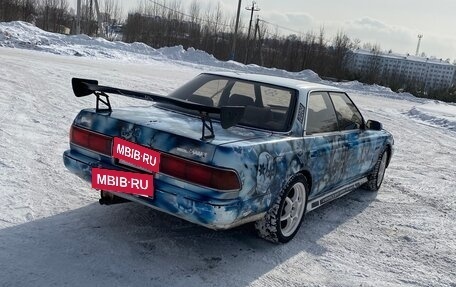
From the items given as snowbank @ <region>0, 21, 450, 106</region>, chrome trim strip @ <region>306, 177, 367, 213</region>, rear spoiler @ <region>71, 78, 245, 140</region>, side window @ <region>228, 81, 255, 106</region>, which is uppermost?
snowbank @ <region>0, 21, 450, 106</region>

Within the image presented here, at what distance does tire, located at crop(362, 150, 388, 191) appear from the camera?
591 cm

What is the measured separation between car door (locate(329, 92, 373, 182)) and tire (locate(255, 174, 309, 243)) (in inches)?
36.4

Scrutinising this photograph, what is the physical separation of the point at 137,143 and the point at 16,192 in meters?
1.64

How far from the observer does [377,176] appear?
19.6 ft

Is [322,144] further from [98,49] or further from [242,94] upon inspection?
[98,49]

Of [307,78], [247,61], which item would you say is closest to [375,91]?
[307,78]

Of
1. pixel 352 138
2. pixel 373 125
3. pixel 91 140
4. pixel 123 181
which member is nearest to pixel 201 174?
pixel 123 181

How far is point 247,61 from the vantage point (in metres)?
44.1

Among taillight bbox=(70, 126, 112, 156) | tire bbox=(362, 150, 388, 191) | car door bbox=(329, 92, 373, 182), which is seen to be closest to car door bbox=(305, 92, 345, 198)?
car door bbox=(329, 92, 373, 182)

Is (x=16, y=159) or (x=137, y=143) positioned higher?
(x=137, y=143)

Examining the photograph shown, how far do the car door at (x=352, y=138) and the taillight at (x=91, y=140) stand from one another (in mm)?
2413

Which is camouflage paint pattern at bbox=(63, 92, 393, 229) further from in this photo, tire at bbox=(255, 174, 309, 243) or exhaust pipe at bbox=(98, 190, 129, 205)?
exhaust pipe at bbox=(98, 190, 129, 205)

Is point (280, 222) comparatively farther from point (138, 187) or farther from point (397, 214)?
point (397, 214)

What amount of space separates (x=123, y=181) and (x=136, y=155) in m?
0.22
